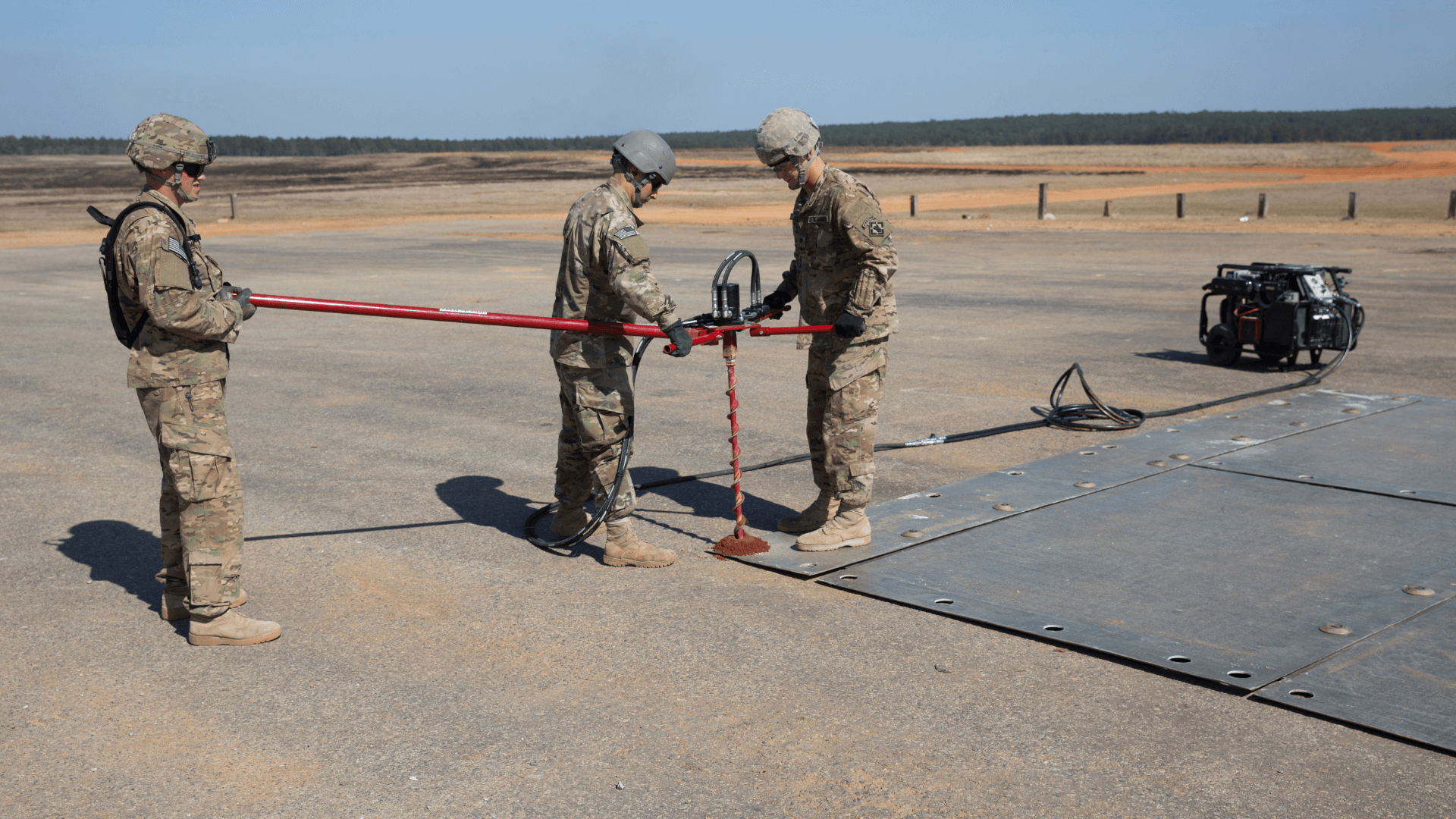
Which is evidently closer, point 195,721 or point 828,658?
point 195,721

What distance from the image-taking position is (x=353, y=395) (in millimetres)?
9938

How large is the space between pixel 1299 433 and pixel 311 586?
6078 mm

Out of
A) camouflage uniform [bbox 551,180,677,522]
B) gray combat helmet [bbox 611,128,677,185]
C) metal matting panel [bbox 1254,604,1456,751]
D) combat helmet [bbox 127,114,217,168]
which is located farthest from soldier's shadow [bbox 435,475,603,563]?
metal matting panel [bbox 1254,604,1456,751]

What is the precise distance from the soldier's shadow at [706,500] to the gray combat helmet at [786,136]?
1.87 metres

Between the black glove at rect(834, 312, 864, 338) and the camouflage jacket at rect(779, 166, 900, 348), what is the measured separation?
173 mm

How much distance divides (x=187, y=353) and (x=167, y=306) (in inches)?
9.1

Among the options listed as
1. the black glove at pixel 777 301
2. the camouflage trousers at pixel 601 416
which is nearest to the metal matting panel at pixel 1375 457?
the black glove at pixel 777 301

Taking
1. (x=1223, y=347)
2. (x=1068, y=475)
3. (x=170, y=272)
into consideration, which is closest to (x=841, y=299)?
(x=1068, y=475)

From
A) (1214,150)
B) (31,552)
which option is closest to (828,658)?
(31,552)

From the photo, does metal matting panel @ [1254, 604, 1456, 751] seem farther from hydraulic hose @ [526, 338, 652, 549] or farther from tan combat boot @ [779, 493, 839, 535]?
hydraulic hose @ [526, 338, 652, 549]

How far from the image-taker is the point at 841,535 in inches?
225

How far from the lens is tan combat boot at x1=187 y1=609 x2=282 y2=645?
4.69m

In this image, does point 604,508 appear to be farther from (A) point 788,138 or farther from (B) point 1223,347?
(B) point 1223,347

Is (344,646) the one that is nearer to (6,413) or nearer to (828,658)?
(828,658)
